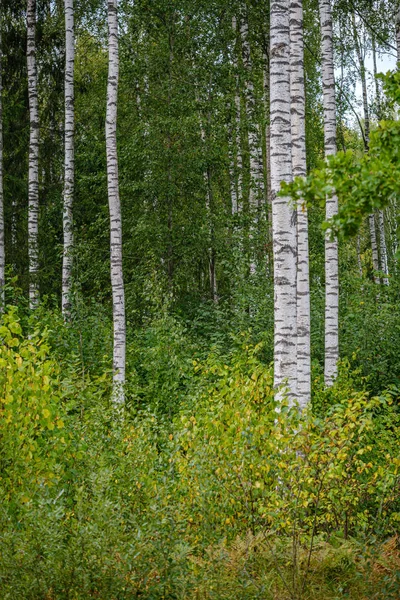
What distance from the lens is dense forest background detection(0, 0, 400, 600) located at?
15.3 ft

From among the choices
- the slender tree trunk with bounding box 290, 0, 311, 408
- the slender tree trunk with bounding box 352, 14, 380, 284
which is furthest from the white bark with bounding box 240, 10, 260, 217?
the slender tree trunk with bounding box 290, 0, 311, 408

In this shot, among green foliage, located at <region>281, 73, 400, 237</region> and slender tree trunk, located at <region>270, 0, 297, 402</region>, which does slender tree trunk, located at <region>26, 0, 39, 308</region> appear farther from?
green foliage, located at <region>281, 73, 400, 237</region>

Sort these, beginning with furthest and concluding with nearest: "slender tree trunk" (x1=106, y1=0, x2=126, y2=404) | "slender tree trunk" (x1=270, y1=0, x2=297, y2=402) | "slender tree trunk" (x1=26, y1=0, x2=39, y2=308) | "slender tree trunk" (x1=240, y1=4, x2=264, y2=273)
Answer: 1. "slender tree trunk" (x1=240, y1=4, x2=264, y2=273)
2. "slender tree trunk" (x1=26, y1=0, x2=39, y2=308)
3. "slender tree trunk" (x1=106, y1=0, x2=126, y2=404)
4. "slender tree trunk" (x1=270, y1=0, x2=297, y2=402)

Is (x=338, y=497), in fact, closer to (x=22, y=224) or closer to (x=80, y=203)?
(x=80, y=203)

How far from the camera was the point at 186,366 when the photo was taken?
33.8ft

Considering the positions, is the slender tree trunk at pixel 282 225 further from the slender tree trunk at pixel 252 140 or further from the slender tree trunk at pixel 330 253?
the slender tree trunk at pixel 252 140

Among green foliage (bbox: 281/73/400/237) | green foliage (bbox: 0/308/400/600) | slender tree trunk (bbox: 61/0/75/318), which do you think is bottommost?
green foliage (bbox: 0/308/400/600)

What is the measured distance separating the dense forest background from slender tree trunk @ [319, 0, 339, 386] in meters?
0.41

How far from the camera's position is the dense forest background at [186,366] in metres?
4.66

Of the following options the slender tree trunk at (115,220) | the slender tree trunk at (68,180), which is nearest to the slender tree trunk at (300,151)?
the slender tree trunk at (115,220)

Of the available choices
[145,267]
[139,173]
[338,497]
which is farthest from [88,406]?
[139,173]

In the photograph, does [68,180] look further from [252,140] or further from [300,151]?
[300,151]

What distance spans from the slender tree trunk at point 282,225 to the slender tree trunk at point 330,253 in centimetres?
324

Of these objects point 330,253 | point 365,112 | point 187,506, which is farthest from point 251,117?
point 187,506
